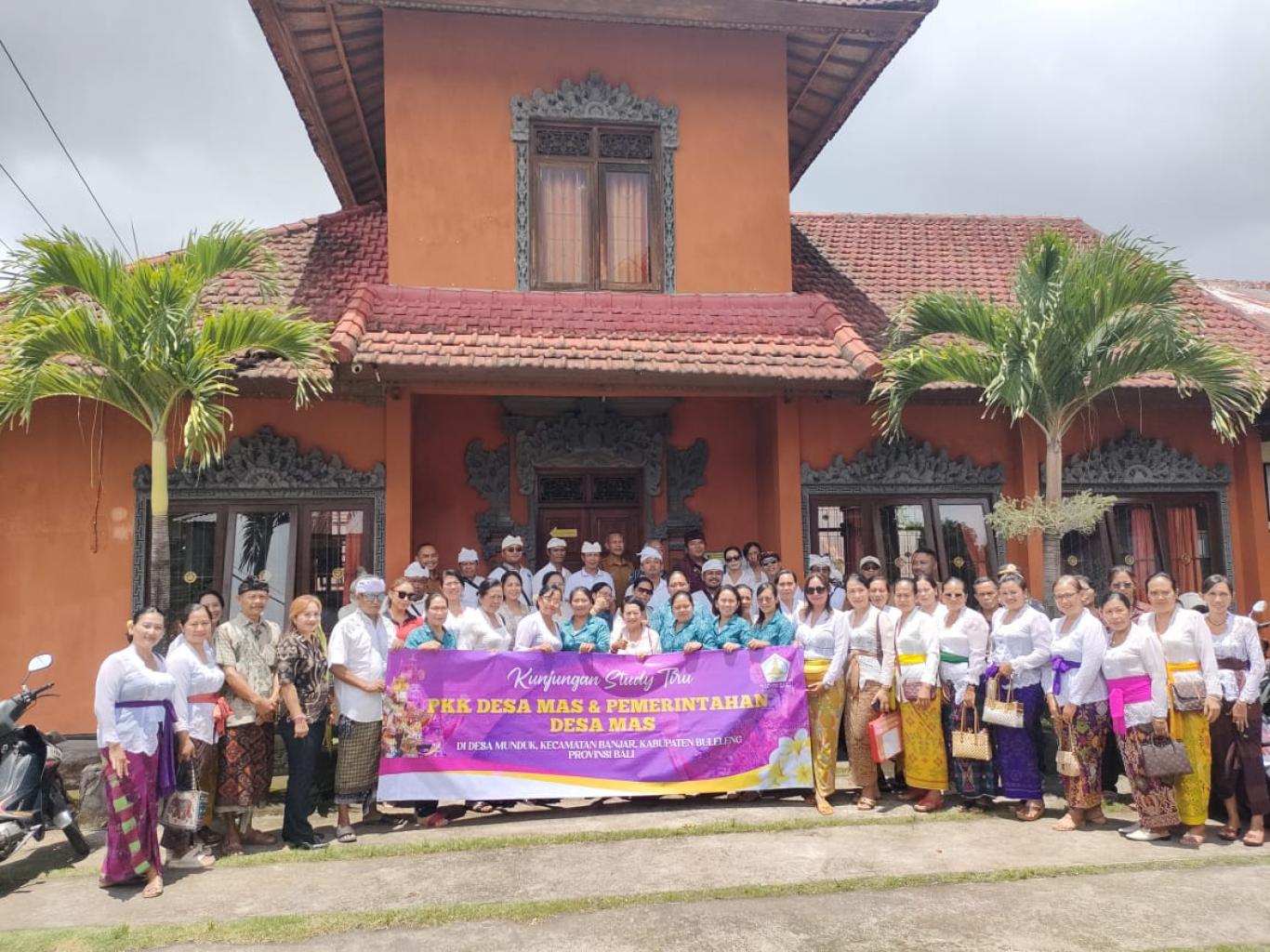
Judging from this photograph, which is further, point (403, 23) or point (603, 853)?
point (403, 23)

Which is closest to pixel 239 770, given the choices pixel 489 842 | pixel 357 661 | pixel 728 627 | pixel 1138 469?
pixel 357 661

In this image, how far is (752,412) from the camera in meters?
10.2

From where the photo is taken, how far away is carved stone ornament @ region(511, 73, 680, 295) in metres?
9.47

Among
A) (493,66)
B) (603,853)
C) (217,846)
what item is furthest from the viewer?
(493,66)

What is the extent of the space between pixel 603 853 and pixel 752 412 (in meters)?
5.85

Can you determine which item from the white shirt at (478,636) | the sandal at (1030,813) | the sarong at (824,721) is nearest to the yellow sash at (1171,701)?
the sandal at (1030,813)

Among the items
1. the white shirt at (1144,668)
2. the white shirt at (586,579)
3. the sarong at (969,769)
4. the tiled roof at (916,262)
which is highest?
the tiled roof at (916,262)

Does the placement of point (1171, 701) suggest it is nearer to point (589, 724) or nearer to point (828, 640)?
point (828, 640)

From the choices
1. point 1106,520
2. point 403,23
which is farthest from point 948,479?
point 403,23

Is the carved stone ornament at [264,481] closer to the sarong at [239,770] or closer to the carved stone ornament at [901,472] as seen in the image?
the sarong at [239,770]

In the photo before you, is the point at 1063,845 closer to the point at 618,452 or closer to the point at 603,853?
the point at 603,853

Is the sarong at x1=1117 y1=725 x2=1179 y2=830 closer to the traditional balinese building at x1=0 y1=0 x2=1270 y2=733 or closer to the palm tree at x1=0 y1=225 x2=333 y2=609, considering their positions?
the traditional balinese building at x1=0 y1=0 x2=1270 y2=733

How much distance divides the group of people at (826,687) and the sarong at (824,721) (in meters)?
0.01

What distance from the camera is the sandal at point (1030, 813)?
602cm
